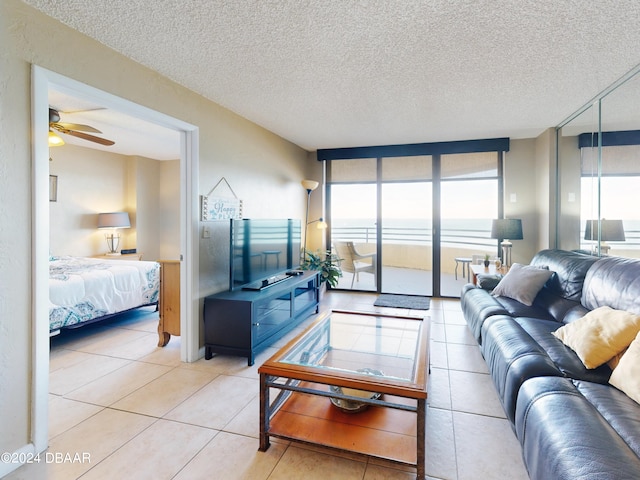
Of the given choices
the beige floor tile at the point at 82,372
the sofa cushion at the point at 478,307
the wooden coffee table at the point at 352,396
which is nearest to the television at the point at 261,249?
the wooden coffee table at the point at 352,396

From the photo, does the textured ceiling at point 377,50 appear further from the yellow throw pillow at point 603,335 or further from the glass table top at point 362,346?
the glass table top at point 362,346

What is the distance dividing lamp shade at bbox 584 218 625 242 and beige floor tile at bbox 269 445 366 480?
2.94 m

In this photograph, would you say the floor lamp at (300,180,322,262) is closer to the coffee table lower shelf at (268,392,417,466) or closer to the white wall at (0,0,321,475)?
the white wall at (0,0,321,475)

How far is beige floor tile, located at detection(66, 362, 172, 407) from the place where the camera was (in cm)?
226

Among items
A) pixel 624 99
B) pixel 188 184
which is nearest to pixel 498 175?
pixel 624 99

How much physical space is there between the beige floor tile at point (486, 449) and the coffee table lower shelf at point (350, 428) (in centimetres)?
29

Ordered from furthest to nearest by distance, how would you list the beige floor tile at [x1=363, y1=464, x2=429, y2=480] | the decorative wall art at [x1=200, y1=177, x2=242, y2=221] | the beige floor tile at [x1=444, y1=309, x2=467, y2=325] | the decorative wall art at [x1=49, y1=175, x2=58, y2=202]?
the decorative wall art at [x1=49, y1=175, x2=58, y2=202] → the beige floor tile at [x1=444, y1=309, x2=467, y2=325] → the decorative wall art at [x1=200, y1=177, x2=242, y2=221] → the beige floor tile at [x1=363, y1=464, x2=429, y2=480]

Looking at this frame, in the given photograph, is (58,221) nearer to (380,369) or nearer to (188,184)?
(188,184)

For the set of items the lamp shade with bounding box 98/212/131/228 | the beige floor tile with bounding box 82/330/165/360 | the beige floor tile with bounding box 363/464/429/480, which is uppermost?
the lamp shade with bounding box 98/212/131/228

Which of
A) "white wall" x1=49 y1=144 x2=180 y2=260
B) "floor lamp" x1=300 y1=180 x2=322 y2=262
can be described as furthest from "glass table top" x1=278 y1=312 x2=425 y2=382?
"white wall" x1=49 y1=144 x2=180 y2=260

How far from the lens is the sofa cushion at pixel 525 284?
2.86 metres

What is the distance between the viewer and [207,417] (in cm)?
203

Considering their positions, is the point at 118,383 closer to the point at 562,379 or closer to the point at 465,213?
the point at 562,379

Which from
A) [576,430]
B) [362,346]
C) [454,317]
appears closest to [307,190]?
[454,317]
